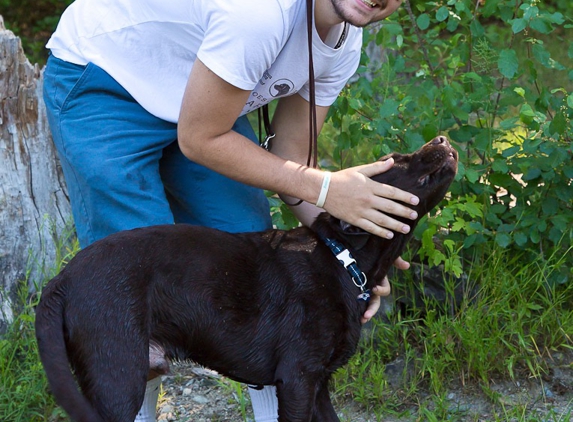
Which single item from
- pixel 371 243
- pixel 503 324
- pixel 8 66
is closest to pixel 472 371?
pixel 503 324

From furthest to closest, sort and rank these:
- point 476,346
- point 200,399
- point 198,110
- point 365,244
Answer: point 200,399 < point 476,346 < point 365,244 < point 198,110

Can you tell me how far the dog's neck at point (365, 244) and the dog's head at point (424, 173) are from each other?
0.16 meters

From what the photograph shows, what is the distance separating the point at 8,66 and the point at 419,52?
185 centimetres

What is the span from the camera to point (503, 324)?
140 inches

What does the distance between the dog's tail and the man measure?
489mm

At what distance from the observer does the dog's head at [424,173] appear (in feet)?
8.39

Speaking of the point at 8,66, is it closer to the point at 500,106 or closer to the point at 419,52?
the point at 419,52

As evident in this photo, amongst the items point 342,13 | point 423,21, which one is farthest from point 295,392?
point 423,21

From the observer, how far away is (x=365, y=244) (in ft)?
8.70

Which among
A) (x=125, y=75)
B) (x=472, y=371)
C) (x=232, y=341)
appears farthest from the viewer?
(x=472, y=371)

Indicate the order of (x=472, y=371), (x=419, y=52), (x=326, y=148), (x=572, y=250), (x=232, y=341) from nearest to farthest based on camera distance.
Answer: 1. (x=232, y=341)
2. (x=472, y=371)
3. (x=572, y=250)
4. (x=419, y=52)
5. (x=326, y=148)

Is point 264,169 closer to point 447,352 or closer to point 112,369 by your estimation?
point 112,369

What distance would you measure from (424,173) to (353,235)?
0.95ft

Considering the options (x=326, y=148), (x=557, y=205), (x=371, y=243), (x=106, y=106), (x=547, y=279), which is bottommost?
(x=326, y=148)
